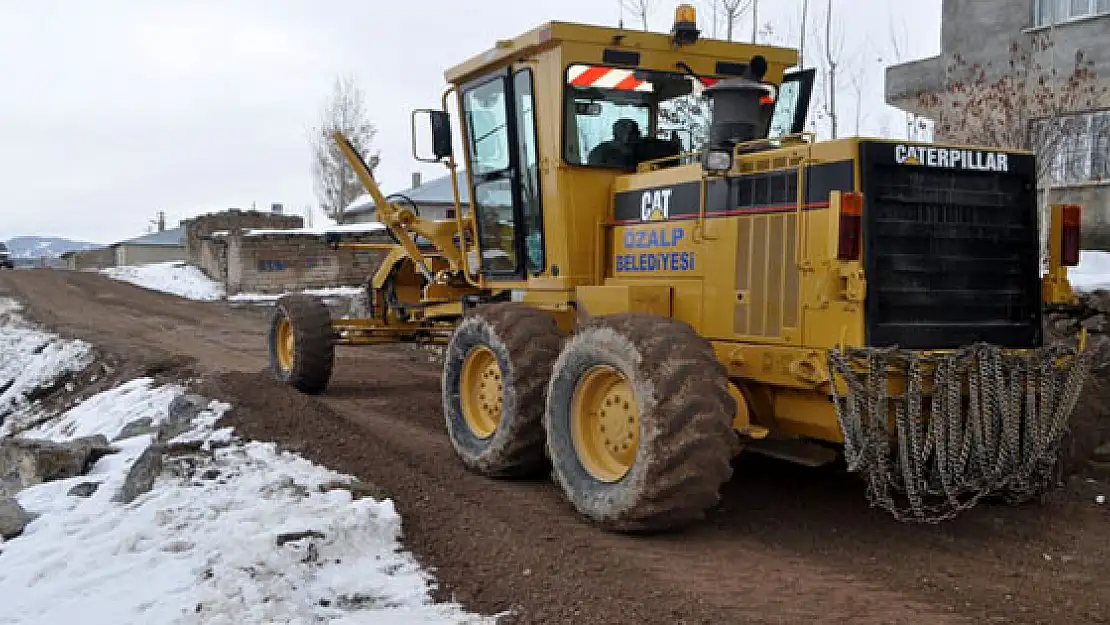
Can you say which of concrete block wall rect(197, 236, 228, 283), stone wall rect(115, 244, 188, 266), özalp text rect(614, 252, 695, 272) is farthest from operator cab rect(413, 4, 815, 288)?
stone wall rect(115, 244, 188, 266)

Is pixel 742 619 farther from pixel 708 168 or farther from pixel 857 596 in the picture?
pixel 708 168

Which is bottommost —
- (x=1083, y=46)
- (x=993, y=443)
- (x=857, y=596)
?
(x=857, y=596)

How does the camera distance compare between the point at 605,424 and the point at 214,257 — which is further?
the point at 214,257

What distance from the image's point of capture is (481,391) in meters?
7.04

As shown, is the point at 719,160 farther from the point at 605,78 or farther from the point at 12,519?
the point at 12,519

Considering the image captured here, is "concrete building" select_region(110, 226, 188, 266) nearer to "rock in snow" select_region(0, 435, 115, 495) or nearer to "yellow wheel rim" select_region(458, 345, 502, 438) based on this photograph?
"rock in snow" select_region(0, 435, 115, 495)

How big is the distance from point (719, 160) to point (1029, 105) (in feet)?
28.5

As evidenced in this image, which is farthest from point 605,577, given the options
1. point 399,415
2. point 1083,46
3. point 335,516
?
point 1083,46

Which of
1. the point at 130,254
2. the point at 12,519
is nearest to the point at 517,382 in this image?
the point at 12,519

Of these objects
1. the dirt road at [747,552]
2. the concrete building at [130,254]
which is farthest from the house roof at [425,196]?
the dirt road at [747,552]

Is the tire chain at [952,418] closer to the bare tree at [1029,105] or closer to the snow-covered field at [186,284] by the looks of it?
the bare tree at [1029,105]

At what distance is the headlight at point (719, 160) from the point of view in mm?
5512

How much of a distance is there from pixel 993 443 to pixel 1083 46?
1095 cm

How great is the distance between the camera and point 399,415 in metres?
9.20
